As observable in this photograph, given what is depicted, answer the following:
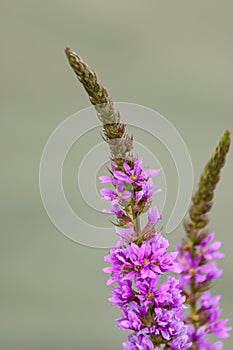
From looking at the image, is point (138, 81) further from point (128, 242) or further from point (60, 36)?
point (128, 242)

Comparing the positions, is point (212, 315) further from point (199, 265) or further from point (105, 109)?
point (105, 109)

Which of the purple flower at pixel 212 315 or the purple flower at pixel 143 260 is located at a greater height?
the purple flower at pixel 143 260

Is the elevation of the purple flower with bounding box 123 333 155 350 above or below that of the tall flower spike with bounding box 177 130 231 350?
below

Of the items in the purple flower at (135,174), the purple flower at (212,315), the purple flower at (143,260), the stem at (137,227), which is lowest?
the purple flower at (212,315)

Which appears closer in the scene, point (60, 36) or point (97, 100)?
point (97, 100)

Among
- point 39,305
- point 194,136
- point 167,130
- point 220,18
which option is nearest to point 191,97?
point 194,136

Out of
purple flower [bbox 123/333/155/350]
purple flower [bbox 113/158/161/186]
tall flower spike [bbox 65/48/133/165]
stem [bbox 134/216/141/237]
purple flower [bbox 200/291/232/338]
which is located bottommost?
purple flower [bbox 123/333/155/350]
